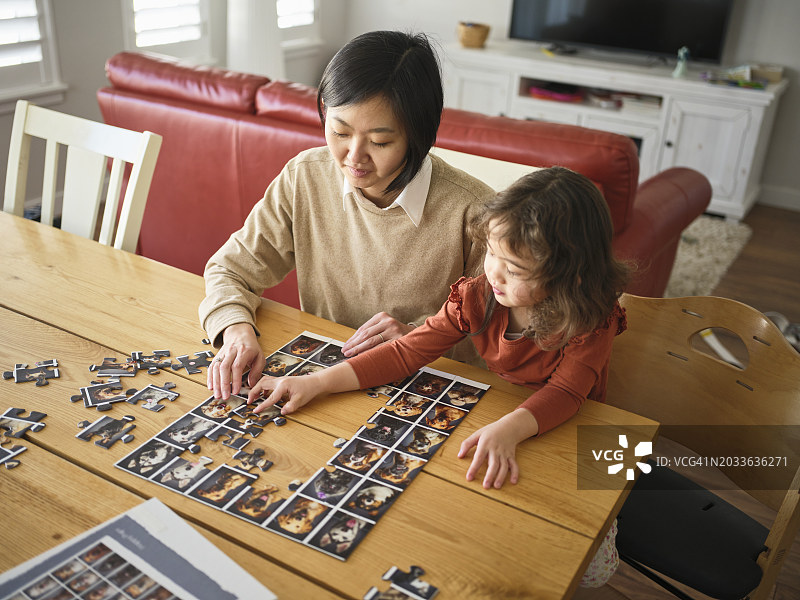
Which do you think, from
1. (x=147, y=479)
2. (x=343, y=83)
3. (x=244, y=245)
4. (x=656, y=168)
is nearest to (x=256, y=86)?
(x=244, y=245)

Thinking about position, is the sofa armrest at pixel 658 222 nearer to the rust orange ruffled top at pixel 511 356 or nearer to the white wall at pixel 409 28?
the rust orange ruffled top at pixel 511 356

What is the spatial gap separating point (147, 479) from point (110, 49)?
147 inches

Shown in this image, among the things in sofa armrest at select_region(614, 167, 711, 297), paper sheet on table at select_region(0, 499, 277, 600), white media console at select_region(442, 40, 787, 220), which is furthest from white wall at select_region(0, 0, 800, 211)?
paper sheet on table at select_region(0, 499, 277, 600)

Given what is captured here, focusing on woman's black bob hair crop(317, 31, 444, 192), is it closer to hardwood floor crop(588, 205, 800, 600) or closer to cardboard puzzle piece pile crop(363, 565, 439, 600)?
cardboard puzzle piece pile crop(363, 565, 439, 600)

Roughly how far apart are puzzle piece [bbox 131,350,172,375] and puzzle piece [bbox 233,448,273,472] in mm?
271

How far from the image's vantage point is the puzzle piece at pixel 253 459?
3.17 feet

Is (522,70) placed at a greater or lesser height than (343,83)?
lesser

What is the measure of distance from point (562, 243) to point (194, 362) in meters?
0.63

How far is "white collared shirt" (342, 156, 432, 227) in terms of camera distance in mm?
1396

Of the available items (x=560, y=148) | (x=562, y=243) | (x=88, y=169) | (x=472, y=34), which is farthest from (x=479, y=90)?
(x=562, y=243)

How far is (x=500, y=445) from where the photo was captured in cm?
100

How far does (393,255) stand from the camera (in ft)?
4.80

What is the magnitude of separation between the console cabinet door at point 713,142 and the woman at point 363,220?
10.9 ft

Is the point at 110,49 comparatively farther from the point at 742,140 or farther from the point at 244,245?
the point at 742,140
